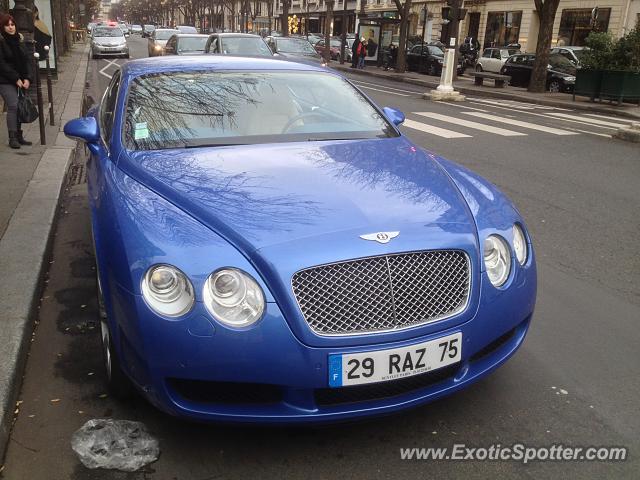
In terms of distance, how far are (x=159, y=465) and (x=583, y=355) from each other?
241 cm

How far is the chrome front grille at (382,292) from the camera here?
244 centimetres

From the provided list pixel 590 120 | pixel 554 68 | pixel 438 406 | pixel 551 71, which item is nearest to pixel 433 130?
pixel 590 120

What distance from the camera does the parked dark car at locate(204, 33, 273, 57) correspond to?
15.8m

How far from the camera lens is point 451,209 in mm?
2947

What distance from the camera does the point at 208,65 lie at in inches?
169

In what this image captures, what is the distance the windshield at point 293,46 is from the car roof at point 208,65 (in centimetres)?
1681

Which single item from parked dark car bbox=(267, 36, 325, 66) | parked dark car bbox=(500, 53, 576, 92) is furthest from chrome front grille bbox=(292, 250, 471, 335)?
parked dark car bbox=(500, 53, 576, 92)

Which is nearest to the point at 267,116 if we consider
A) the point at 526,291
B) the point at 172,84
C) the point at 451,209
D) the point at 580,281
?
the point at 172,84

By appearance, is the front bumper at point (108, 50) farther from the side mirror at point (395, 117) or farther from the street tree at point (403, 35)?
the side mirror at point (395, 117)

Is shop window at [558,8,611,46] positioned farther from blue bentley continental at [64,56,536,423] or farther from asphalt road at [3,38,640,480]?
blue bentley continental at [64,56,536,423]

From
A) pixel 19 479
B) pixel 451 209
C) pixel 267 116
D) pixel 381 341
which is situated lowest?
pixel 19 479

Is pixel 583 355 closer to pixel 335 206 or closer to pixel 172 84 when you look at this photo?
pixel 335 206

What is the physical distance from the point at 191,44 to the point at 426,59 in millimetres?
16240
